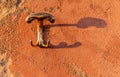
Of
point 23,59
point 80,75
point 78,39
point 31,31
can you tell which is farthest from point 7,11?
point 80,75

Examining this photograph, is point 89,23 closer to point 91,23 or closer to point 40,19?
point 91,23

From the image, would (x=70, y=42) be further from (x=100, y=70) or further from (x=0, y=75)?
(x=0, y=75)

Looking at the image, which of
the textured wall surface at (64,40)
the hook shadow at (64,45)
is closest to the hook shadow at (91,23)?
the textured wall surface at (64,40)

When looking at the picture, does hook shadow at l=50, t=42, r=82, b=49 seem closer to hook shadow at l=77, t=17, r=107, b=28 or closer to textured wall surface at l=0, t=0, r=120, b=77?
textured wall surface at l=0, t=0, r=120, b=77

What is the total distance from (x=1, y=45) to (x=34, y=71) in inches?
13.9

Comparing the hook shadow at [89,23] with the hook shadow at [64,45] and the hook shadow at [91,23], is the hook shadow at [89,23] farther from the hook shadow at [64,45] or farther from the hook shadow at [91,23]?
the hook shadow at [64,45]

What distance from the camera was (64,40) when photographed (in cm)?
246

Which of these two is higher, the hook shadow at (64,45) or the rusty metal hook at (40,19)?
the rusty metal hook at (40,19)

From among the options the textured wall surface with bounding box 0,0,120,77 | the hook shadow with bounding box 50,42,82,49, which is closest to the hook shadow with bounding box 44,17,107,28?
the textured wall surface with bounding box 0,0,120,77

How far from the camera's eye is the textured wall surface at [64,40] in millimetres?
2355

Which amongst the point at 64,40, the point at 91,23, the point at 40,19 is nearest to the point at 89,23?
the point at 91,23

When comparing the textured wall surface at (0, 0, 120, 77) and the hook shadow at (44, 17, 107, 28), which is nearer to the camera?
the textured wall surface at (0, 0, 120, 77)

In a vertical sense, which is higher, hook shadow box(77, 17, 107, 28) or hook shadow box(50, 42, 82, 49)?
hook shadow box(77, 17, 107, 28)

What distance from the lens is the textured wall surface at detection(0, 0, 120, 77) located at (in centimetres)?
236
